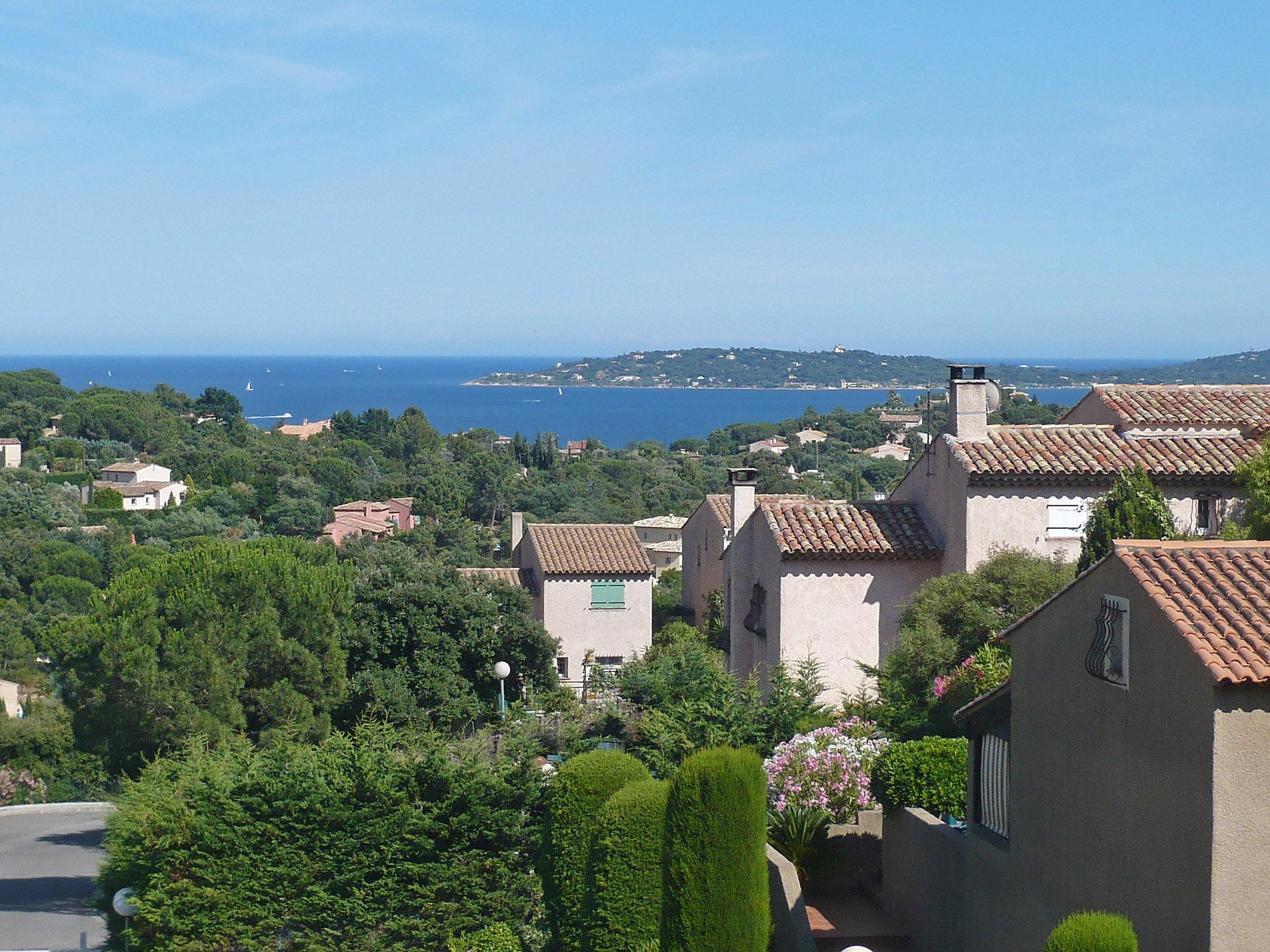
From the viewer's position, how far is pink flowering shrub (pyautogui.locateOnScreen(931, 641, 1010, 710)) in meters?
13.0

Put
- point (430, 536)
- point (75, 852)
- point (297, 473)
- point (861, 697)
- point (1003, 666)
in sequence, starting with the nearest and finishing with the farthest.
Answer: point (1003, 666) < point (861, 697) < point (75, 852) < point (430, 536) < point (297, 473)

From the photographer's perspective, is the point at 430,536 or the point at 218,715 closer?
the point at 218,715

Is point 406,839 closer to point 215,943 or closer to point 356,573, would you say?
point 215,943

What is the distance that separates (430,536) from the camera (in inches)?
2539

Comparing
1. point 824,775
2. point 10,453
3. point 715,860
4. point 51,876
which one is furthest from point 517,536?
point 10,453

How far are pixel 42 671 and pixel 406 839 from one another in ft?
144

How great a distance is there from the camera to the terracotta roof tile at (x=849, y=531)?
18.9m

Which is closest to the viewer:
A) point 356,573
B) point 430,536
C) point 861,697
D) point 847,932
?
point 847,932

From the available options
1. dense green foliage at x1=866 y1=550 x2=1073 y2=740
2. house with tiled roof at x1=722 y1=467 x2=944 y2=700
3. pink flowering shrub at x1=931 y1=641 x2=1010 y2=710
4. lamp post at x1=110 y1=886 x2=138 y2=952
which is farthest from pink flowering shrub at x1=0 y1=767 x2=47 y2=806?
pink flowering shrub at x1=931 y1=641 x2=1010 y2=710

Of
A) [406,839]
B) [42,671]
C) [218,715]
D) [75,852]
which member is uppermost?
[406,839]

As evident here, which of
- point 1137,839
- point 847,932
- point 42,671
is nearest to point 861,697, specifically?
point 847,932

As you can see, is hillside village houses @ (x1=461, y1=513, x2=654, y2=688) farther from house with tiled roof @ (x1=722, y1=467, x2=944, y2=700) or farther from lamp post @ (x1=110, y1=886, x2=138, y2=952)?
lamp post @ (x1=110, y1=886, x2=138, y2=952)

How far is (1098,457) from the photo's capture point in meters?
18.3

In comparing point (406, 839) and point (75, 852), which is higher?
point (406, 839)
